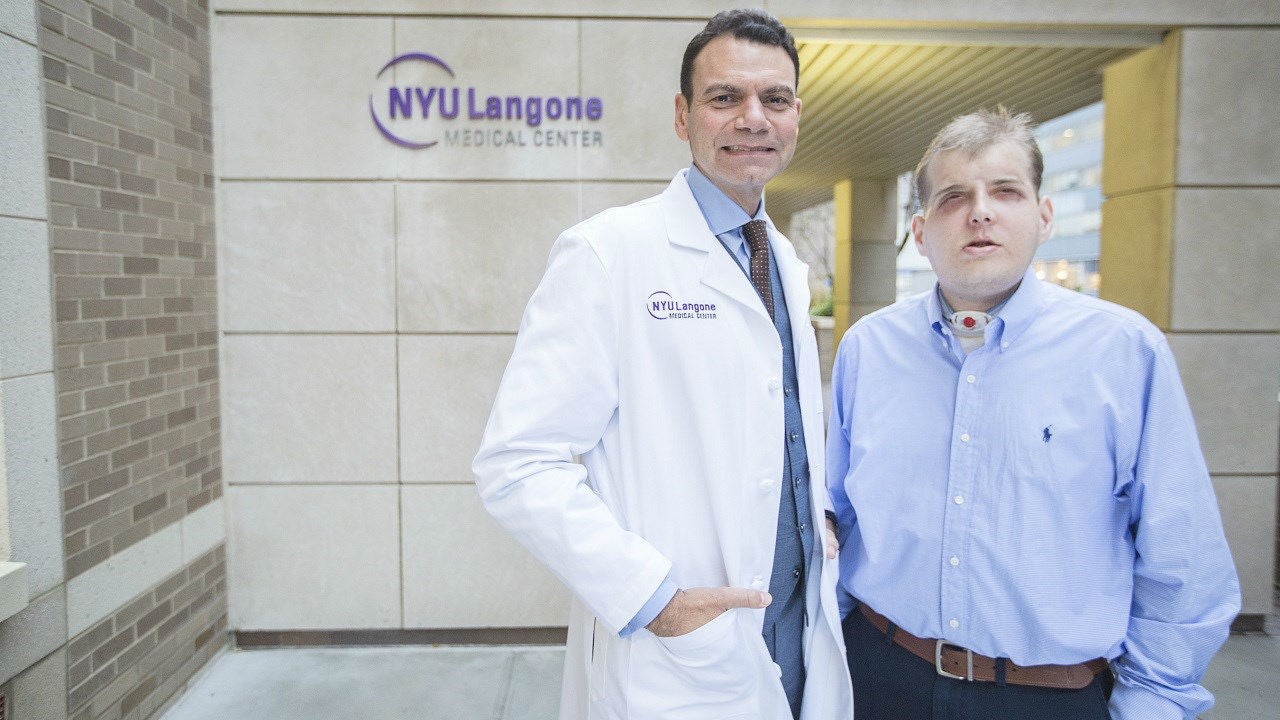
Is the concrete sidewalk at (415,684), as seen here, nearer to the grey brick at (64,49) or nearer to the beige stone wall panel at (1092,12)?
the grey brick at (64,49)

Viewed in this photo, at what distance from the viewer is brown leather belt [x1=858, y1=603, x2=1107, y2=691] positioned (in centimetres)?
155

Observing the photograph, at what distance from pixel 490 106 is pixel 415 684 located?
10.0 ft

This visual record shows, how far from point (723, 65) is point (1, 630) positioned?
2.98m

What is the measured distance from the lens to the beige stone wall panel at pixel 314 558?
Answer: 12.8 ft

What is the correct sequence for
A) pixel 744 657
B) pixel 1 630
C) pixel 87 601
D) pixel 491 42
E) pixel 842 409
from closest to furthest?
pixel 744 657 < pixel 842 409 < pixel 1 630 < pixel 87 601 < pixel 491 42

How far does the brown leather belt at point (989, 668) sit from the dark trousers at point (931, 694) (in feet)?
0.06

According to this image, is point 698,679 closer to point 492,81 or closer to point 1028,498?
point 1028,498

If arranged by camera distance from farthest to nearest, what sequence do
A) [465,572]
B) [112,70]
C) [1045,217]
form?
[465,572] → [112,70] → [1045,217]

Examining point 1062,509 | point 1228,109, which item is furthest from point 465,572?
point 1228,109

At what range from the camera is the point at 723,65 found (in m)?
1.61

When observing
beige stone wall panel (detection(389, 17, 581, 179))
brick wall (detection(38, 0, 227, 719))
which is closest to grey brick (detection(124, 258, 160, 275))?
brick wall (detection(38, 0, 227, 719))

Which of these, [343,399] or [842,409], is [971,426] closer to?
[842,409]

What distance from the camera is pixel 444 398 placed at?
3906 millimetres

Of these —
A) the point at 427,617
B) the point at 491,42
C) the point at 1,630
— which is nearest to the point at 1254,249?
the point at 491,42
